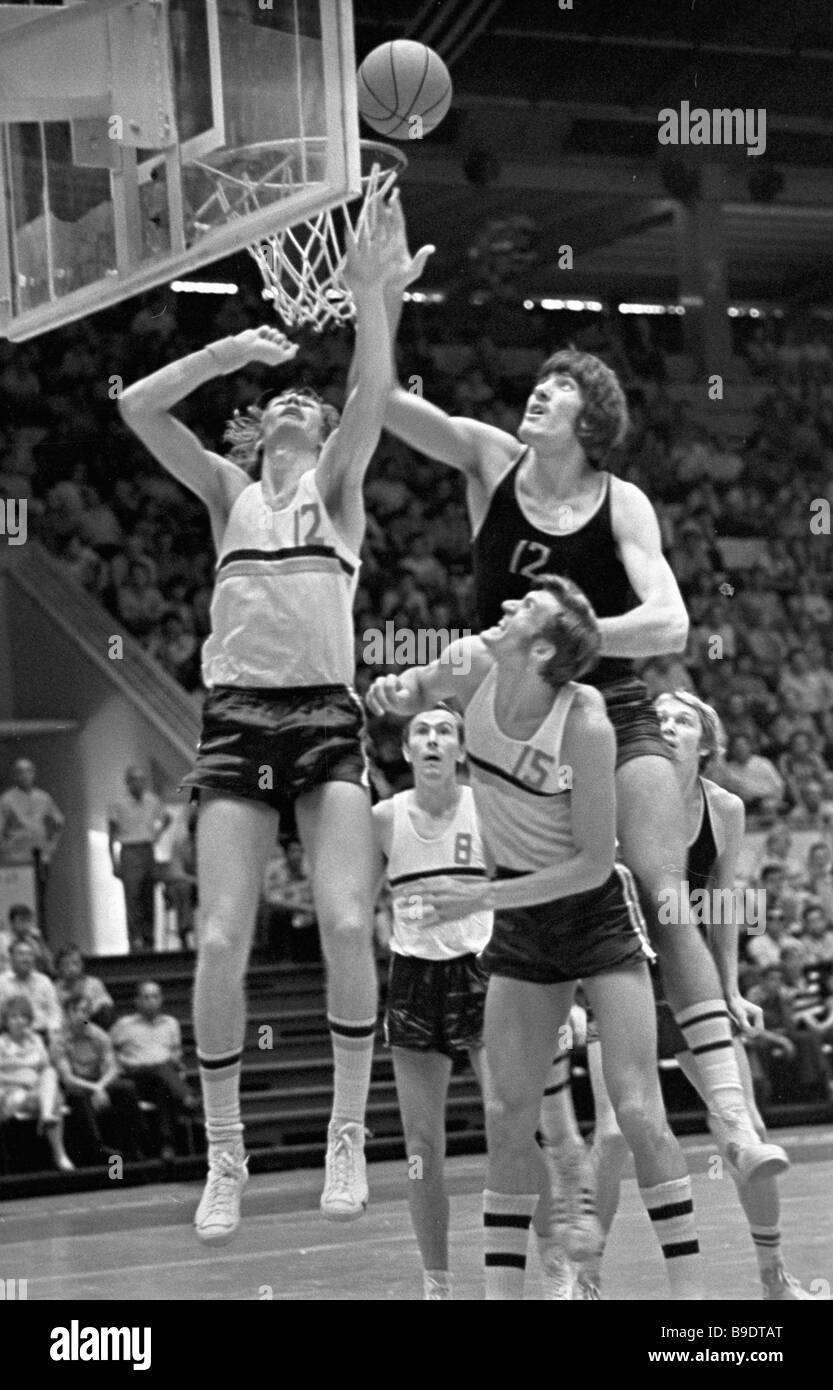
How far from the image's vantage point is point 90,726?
47.5ft

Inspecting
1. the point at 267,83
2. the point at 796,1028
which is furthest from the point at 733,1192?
the point at 267,83

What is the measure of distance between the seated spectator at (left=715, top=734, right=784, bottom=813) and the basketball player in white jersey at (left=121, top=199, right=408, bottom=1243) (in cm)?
823

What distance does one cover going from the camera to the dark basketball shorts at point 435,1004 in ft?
23.9

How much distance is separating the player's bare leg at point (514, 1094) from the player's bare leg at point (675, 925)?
447 millimetres

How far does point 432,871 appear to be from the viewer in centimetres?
770

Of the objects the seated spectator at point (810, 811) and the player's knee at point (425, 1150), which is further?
the seated spectator at point (810, 811)

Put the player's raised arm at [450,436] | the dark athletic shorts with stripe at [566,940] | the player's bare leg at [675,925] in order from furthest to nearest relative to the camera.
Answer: the player's raised arm at [450,436]
the player's bare leg at [675,925]
the dark athletic shorts with stripe at [566,940]

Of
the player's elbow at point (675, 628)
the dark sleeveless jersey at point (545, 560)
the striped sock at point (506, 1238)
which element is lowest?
the striped sock at point (506, 1238)

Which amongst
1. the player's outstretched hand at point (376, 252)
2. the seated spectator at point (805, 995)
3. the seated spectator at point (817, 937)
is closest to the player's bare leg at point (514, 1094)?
the player's outstretched hand at point (376, 252)

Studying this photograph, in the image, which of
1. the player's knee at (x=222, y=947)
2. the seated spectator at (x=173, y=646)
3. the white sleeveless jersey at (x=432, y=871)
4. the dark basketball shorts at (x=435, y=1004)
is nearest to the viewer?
the player's knee at (x=222, y=947)

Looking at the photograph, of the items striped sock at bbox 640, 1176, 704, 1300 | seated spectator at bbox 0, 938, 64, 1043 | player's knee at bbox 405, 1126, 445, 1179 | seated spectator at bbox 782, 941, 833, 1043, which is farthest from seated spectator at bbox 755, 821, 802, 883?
striped sock at bbox 640, 1176, 704, 1300

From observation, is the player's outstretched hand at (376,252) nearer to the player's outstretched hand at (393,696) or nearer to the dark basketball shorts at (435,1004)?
the player's outstretched hand at (393,696)

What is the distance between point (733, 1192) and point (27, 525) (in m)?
6.39
